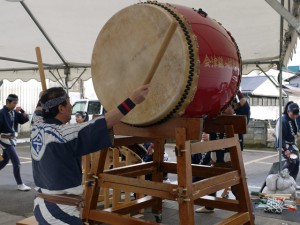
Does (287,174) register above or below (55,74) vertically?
below

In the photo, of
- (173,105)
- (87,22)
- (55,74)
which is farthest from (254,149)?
(173,105)

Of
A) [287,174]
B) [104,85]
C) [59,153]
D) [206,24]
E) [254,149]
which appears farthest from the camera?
[254,149]

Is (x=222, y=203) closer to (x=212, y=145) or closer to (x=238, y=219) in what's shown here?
(x=238, y=219)

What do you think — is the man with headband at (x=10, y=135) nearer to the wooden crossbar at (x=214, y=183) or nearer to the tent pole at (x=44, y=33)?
the tent pole at (x=44, y=33)

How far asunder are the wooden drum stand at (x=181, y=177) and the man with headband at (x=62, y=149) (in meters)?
0.47

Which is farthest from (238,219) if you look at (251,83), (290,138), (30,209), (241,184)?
(251,83)

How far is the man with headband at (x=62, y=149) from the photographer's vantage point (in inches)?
64.1

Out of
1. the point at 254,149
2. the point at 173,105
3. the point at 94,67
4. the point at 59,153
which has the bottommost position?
the point at 254,149

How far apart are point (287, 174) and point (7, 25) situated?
4.30m

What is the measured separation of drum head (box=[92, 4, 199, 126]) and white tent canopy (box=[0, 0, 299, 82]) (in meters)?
Answer: 1.64

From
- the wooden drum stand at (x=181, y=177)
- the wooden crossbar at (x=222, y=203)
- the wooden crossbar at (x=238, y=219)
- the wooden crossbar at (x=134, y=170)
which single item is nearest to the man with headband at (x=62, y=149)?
the wooden drum stand at (x=181, y=177)

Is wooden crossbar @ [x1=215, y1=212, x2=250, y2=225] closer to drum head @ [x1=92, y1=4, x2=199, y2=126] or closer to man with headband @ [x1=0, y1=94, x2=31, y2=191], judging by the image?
drum head @ [x1=92, y1=4, x2=199, y2=126]

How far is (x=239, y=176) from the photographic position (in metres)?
2.43

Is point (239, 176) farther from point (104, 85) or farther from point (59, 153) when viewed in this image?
point (59, 153)
